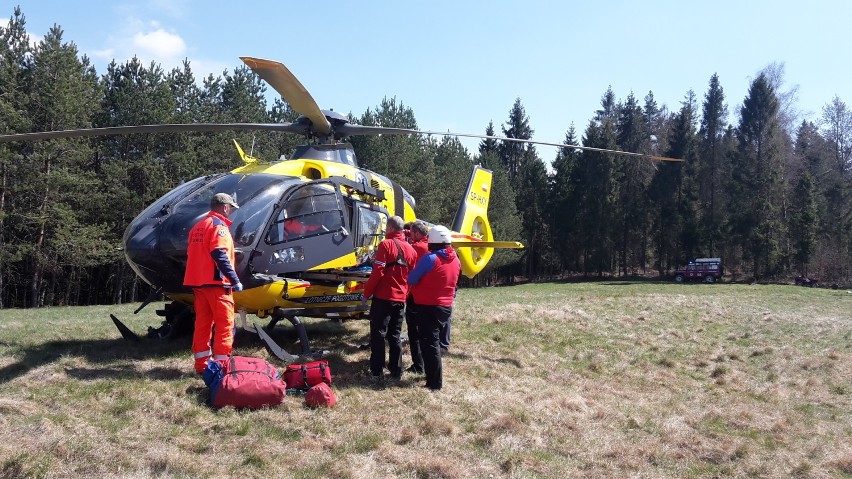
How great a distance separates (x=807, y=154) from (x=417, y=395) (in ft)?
191

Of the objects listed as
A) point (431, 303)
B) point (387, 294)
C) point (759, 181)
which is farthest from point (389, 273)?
point (759, 181)

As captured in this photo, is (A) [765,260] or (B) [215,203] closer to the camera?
(B) [215,203]

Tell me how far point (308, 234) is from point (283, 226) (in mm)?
408

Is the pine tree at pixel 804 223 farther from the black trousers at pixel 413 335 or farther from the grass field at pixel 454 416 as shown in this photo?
the black trousers at pixel 413 335

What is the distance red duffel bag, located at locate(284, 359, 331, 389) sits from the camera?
21.6ft

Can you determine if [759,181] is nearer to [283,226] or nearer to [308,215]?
[308,215]

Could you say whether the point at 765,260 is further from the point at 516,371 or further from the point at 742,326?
the point at 516,371

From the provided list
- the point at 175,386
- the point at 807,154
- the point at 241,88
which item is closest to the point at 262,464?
the point at 175,386

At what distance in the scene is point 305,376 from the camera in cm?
660

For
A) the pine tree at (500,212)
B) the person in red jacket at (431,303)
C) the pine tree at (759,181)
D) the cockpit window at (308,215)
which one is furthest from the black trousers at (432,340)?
the pine tree at (759,181)

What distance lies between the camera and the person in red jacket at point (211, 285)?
6.44m

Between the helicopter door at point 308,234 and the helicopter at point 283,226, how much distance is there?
0.04ft

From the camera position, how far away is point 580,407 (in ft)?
22.8

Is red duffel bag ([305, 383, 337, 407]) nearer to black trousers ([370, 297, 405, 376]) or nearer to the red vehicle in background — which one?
black trousers ([370, 297, 405, 376])
